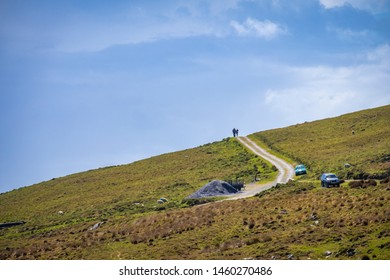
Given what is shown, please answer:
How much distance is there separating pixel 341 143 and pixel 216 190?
33.8 m

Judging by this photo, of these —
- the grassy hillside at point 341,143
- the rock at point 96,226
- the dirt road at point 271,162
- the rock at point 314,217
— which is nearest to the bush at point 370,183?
the grassy hillside at point 341,143

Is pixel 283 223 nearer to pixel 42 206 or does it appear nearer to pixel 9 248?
pixel 9 248

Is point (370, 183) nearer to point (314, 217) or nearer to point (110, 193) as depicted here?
point (314, 217)

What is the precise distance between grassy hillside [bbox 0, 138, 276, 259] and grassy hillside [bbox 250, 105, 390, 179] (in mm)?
7022

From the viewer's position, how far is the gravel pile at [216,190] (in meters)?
52.7

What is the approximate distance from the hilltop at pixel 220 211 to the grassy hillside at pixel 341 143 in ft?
0.89

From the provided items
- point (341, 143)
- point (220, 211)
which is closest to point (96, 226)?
point (220, 211)

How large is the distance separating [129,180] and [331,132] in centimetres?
4130

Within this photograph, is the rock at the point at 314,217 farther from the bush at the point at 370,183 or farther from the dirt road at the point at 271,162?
the dirt road at the point at 271,162

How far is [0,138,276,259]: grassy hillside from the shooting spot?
4554 cm

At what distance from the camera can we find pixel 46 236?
43.7 m

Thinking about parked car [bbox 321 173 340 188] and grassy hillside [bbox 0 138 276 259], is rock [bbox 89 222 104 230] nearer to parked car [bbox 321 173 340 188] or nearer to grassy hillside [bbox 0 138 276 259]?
grassy hillside [bbox 0 138 276 259]

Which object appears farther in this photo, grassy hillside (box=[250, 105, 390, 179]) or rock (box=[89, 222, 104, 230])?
grassy hillside (box=[250, 105, 390, 179])

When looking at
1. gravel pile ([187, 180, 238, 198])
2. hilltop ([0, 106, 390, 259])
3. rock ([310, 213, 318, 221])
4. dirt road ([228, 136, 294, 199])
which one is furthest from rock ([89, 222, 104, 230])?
rock ([310, 213, 318, 221])
